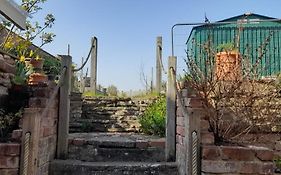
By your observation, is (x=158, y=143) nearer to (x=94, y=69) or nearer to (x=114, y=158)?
(x=114, y=158)

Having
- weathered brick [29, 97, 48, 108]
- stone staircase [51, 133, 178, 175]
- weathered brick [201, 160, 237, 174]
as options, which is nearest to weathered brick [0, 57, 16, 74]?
weathered brick [29, 97, 48, 108]

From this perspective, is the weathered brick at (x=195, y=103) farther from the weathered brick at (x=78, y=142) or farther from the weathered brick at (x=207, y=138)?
the weathered brick at (x=78, y=142)

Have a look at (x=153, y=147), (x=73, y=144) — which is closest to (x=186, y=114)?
(x=153, y=147)

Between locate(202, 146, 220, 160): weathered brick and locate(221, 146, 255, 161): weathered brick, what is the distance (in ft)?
0.15

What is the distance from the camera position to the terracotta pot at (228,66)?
3510mm

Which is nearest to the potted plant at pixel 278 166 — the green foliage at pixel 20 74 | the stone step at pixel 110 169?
the stone step at pixel 110 169

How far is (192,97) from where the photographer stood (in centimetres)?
306

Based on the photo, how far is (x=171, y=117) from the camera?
3.80 metres

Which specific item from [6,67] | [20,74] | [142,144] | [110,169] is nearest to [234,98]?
[142,144]

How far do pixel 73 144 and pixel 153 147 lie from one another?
909 mm

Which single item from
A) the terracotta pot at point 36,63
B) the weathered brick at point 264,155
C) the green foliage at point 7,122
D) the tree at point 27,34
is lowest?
the weathered brick at point 264,155

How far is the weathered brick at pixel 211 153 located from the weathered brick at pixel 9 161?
4.54 feet

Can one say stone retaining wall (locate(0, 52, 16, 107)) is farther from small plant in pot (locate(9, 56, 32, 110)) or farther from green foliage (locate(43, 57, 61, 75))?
green foliage (locate(43, 57, 61, 75))

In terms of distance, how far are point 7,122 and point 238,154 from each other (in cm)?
198
